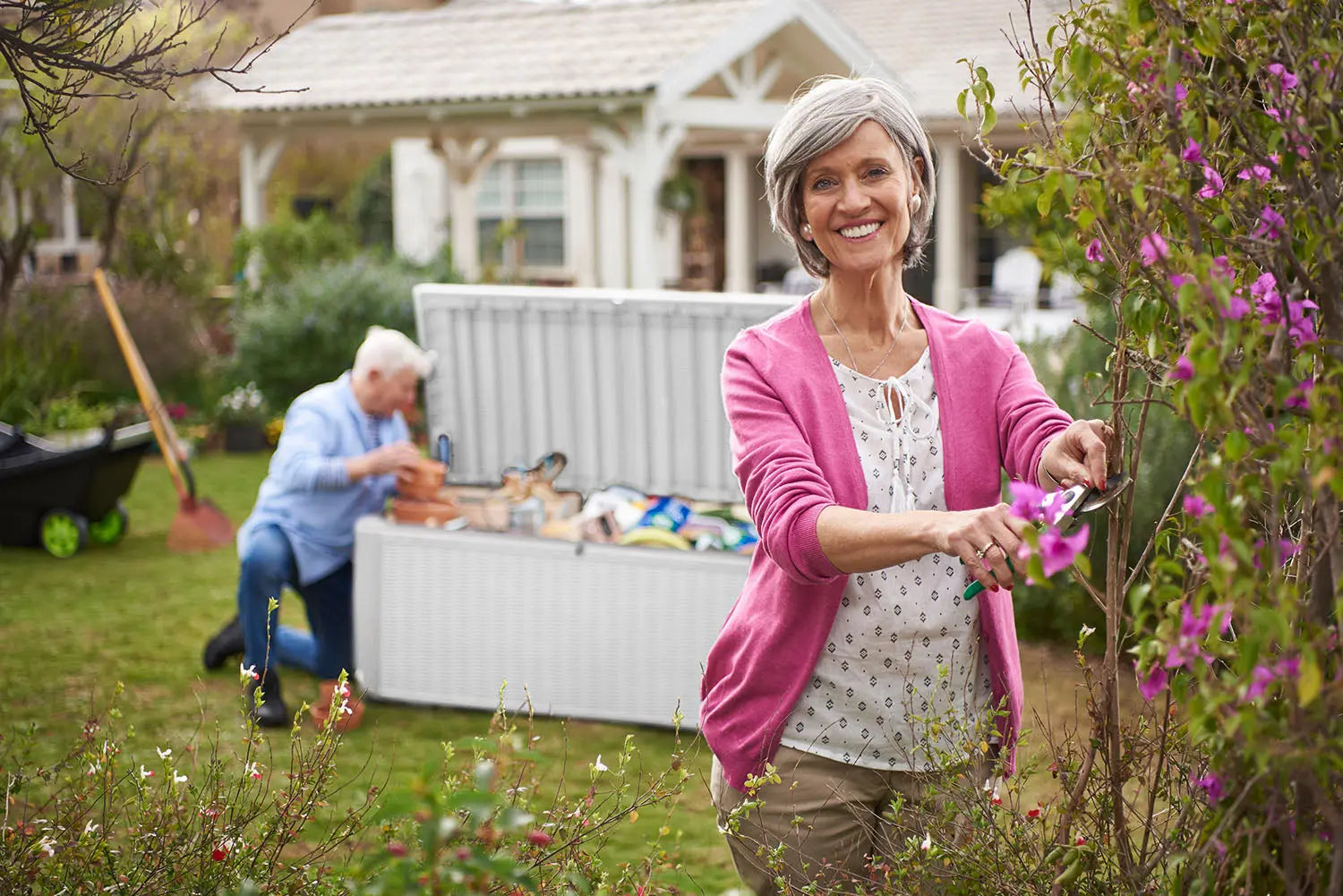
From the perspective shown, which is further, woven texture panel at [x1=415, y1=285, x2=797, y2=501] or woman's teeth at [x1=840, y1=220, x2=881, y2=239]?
woven texture panel at [x1=415, y1=285, x2=797, y2=501]

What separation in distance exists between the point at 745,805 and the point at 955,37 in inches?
717

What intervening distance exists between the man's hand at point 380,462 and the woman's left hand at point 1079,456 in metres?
3.59

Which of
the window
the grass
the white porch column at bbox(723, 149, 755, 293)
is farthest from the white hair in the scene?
the window

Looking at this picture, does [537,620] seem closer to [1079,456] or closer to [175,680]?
[175,680]

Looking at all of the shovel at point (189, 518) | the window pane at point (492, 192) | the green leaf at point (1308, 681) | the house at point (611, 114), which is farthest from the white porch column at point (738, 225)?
the green leaf at point (1308, 681)

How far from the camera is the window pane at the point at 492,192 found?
19969 millimetres

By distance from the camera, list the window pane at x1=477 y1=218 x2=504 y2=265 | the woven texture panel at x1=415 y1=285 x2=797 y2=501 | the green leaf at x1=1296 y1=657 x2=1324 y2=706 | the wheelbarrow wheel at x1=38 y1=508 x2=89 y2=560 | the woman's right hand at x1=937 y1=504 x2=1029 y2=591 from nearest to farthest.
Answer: the green leaf at x1=1296 y1=657 x2=1324 y2=706 → the woman's right hand at x1=937 y1=504 x2=1029 y2=591 → the woven texture panel at x1=415 y1=285 x2=797 y2=501 → the wheelbarrow wheel at x1=38 y1=508 x2=89 y2=560 → the window pane at x1=477 y1=218 x2=504 y2=265

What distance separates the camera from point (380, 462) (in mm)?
5336

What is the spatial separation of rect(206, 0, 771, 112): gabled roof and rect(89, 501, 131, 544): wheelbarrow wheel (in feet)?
16.0

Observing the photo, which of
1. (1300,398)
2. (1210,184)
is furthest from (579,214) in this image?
(1300,398)

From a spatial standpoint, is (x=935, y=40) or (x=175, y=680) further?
(x=935, y=40)

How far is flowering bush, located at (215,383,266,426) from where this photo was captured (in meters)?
12.3

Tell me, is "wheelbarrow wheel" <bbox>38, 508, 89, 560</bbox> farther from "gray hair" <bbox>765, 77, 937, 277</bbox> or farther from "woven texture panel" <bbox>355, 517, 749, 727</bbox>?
"gray hair" <bbox>765, 77, 937, 277</bbox>

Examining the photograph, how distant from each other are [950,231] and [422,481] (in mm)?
12399
